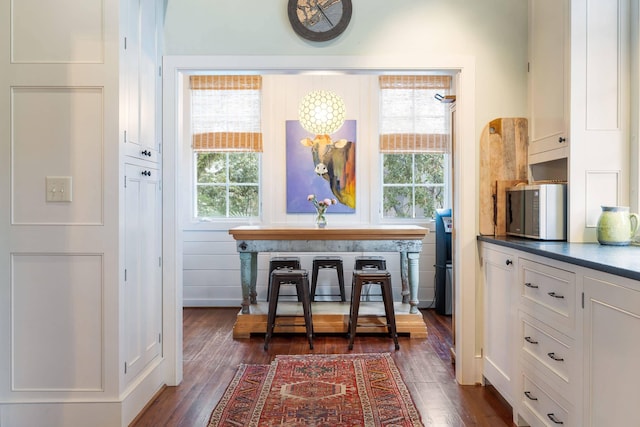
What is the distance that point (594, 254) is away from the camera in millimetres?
1769

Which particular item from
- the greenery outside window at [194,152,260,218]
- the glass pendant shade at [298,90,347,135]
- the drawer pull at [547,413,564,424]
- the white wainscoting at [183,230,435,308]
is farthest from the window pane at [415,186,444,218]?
the drawer pull at [547,413,564,424]

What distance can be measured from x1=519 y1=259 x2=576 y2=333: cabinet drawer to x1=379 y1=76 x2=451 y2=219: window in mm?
3000

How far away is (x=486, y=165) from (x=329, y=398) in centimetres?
175

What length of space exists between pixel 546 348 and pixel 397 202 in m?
3.32

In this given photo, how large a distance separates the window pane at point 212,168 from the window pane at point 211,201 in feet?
0.28

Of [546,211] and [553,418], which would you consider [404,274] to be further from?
[553,418]

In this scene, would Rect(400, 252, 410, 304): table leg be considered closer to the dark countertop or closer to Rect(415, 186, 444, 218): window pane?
Rect(415, 186, 444, 218): window pane

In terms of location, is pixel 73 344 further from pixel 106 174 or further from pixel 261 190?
pixel 261 190

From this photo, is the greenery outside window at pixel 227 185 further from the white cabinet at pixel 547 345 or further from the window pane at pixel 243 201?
the white cabinet at pixel 547 345

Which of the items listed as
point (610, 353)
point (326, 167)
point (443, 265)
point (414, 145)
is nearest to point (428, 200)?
point (414, 145)

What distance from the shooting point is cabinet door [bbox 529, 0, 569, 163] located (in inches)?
92.2

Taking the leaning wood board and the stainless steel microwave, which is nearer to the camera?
the stainless steel microwave

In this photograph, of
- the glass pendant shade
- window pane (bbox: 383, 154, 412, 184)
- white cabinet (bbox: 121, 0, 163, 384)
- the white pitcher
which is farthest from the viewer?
window pane (bbox: 383, 154, 412, 184)

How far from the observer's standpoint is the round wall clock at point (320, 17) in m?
2.73
